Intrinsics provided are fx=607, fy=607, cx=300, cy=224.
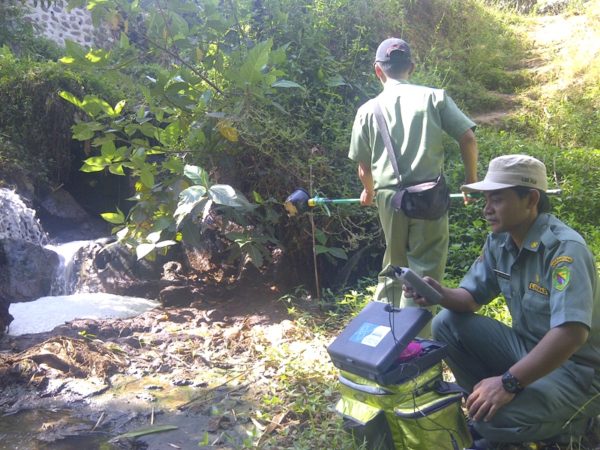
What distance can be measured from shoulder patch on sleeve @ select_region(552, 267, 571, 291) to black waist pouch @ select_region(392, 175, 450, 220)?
1.10 metres

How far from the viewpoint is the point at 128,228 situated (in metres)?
5.08

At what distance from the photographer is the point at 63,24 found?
1316 centimetres

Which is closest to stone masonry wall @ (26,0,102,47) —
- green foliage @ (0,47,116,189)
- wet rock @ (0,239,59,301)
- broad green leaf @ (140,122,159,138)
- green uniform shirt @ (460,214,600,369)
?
green foliage @ (0,47,116,189)

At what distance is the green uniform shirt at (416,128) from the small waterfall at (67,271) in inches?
170

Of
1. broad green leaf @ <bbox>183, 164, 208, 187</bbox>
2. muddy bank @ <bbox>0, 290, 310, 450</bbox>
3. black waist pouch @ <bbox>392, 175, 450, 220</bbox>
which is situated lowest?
muddy bank @ <bbox>0, 290, 310, 450</bbox>

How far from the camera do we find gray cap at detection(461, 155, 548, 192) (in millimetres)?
2328

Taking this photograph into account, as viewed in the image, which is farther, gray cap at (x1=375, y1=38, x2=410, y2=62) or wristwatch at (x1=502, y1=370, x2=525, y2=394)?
gray cap at (x1=375, y1=38, x2=410, y2=62)

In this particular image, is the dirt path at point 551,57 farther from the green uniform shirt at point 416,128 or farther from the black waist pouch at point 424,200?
the black waist pouch at point 424,200

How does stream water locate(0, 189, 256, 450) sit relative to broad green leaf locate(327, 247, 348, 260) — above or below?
below

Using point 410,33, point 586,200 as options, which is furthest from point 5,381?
point 410,33

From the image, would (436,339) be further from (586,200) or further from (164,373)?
(586,200)

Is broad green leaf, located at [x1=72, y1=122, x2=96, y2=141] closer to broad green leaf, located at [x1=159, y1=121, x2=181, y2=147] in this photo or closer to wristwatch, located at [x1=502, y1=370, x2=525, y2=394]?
broad green leaf, located at [x1=159, y1=121, x2=181, y2=147]

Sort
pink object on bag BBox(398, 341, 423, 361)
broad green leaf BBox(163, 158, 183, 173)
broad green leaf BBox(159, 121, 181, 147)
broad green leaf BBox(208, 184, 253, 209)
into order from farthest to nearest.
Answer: broad green leaf BBox(159, 121, 181, 147), broad green leaf BBox(163, 158, 183, 173), broad green leaf BBox(208, 184, 253, 209), pink object on bag BBox(398, 341, 423, 361)

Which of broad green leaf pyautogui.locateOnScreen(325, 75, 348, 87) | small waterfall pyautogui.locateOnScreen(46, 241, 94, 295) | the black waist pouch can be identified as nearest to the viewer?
the black waist pouch
